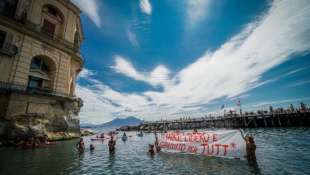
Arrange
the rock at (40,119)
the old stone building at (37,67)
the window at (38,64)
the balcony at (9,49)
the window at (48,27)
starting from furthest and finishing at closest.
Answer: the window at (48,27) < the window at (38,64) < the balcony at (9,49) < the old stone building at (37,67) < the rock at (40,119)

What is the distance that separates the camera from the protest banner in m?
12.8

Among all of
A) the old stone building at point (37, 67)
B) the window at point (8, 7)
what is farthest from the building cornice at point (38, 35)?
the window at point (8, 7)

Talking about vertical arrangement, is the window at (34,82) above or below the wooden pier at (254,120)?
above

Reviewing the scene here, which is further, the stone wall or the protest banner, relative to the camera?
the stone wall

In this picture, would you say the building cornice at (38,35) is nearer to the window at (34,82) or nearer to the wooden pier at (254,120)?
the window at (34,82)

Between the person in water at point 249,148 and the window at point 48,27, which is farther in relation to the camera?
the window at point 48,27

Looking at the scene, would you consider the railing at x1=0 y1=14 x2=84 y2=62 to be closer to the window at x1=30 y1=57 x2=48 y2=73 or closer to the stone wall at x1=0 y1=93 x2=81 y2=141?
the window at x1=30 y1=57 x2=48 y2=73

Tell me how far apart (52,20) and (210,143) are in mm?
41252

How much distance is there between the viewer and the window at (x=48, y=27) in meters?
35.4

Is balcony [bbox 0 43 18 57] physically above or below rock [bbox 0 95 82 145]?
above

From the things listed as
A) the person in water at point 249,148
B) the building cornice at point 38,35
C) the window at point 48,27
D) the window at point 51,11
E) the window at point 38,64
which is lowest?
the person in water at point 249,148

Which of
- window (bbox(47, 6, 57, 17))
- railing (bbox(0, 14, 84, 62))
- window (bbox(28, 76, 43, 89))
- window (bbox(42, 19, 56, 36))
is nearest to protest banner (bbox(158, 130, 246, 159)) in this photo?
window (bbox(28, 76, 43, 89))

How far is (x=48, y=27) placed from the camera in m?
36.2

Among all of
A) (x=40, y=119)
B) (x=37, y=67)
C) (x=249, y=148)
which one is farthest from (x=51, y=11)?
(x=249, y=148)
